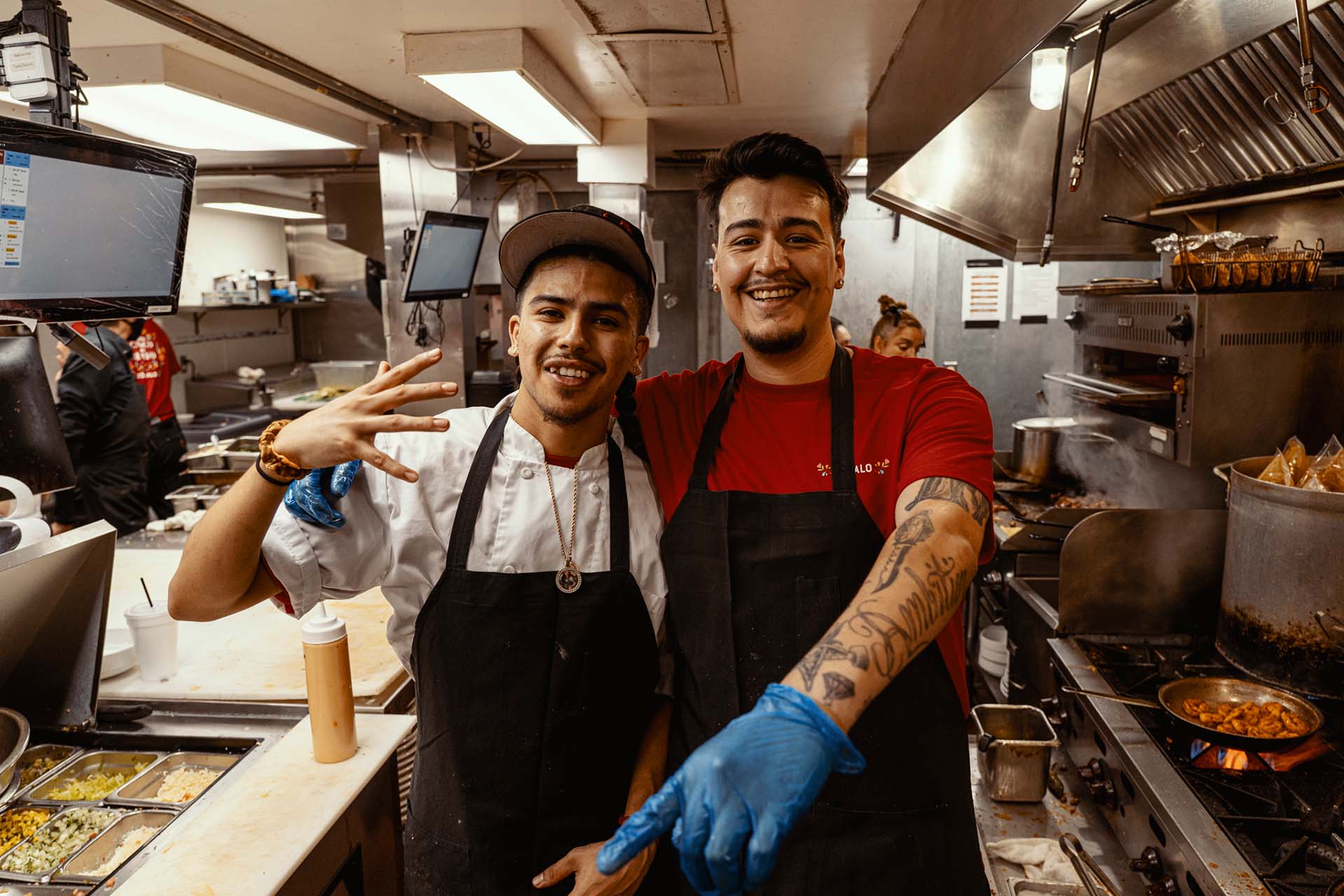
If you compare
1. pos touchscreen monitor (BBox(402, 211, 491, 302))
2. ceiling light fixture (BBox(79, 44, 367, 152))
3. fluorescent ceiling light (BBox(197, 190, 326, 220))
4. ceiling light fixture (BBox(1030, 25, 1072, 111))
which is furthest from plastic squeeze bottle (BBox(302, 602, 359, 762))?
fluorescent ceiling light (BBox(197, 190, 326, 220))

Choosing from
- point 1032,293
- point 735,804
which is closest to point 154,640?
point 735,804

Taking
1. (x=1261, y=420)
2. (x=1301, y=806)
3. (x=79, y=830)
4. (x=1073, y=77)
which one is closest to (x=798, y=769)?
(x=1301, y=806)

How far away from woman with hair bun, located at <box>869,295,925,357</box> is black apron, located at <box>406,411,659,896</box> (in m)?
3.27

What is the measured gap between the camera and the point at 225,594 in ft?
4.69

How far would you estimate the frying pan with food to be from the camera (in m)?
1.87

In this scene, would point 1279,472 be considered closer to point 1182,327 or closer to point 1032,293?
point 1182,327

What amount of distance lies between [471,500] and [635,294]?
507mm

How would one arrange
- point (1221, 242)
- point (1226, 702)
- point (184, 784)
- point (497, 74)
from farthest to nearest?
1. point (497, 74)
2. point (1221, 242)
3. point (1226, 702)
4. point (184, 784)

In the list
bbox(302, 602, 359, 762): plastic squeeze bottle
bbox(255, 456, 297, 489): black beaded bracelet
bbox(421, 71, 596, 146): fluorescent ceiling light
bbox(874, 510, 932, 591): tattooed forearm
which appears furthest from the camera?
bbox(421, 71, 596, 146): fluorescent ceiling light

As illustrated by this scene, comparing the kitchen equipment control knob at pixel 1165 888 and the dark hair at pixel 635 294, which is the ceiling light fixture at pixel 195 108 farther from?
the kitchen equipment control knob at pixel 1165 888

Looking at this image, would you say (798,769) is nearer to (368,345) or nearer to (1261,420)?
(1261,420)

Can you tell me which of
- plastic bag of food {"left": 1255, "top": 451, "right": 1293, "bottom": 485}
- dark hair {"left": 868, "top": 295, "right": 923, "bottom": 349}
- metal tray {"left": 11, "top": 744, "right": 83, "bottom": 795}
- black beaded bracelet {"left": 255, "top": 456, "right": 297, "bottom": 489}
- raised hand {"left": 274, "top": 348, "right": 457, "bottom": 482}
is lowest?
metal tray {"left": 11, "top": 744, "right": 83, "bottom": 795}

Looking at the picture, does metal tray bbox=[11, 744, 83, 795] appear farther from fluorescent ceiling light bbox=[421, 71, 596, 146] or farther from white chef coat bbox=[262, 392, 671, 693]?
fluorescent ceiling light bbox=[421, 71, 596, 146]

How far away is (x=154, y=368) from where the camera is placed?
599cm
